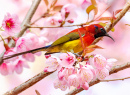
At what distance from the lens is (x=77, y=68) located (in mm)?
720

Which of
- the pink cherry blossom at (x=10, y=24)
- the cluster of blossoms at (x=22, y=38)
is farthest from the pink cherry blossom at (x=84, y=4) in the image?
the pink cherry blossom at (x=10, y=24)

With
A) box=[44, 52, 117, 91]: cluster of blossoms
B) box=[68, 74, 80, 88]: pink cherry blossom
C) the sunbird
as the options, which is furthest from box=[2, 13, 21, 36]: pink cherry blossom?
box=[68, 74, 80, 88]: pink cherry blossom

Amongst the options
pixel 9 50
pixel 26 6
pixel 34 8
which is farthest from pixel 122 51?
pixel 9 50

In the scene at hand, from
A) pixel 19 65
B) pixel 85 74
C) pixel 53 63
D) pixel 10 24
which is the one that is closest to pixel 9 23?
pixel 10 24

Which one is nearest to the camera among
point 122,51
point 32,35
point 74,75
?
point 74,75

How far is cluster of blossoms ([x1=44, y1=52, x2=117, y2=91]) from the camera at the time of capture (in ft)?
2.27

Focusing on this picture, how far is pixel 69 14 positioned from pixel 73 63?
0.44 m

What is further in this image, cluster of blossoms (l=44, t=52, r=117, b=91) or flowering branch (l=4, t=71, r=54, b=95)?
flowering branch (l=4, t=71, r=54, b=95)

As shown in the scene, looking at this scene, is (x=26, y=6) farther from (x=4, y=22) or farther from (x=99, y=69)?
(x=99, y=69)

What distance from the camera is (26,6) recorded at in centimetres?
227

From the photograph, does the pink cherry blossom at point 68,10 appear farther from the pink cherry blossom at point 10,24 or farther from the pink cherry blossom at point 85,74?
the pink cherry blossom at point 85,74

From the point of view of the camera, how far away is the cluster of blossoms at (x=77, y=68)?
692mm

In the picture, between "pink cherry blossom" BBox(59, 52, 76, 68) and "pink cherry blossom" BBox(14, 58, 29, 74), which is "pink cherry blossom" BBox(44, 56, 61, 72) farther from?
"pink cherry blossom" BBox(14, 58, 29, 74)

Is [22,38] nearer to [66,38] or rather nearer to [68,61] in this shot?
[66,38]
